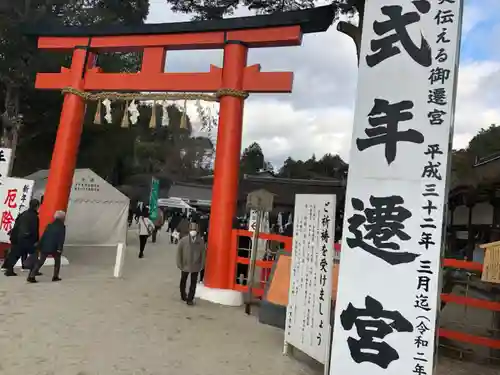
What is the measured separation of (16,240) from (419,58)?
838 cm

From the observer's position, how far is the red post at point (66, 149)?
1058 cm

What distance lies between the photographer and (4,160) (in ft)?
35.4

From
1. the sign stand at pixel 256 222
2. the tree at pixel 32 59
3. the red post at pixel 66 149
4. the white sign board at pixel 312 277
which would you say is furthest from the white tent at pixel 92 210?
the white sign board at pixel 312 277

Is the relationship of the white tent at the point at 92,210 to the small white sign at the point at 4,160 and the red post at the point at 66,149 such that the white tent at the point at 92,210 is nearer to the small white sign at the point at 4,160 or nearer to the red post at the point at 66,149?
the small white sign at the point at 4,160

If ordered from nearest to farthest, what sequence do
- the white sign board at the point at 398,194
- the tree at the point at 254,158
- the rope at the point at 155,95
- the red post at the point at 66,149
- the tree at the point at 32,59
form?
the white sign board at the point at 398,194, the rope at the point at 155,95, the red post at the point at 66,149, the tree at the point at 32,59, the tree at the point at 254,158

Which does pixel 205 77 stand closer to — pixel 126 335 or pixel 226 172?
pixel 226 172

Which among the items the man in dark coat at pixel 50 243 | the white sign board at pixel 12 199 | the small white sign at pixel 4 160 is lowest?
the man in dark coat at pixel 50 243

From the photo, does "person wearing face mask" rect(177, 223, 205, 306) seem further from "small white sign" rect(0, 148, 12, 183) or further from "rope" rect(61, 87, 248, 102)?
"small white sign" rect(0, 148, 12, 183)

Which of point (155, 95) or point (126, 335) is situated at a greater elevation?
point (155, 95)

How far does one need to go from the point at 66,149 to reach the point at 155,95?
255cm

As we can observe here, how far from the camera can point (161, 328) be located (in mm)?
6281

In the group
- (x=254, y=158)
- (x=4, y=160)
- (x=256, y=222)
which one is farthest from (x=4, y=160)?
(x=254, y=158)

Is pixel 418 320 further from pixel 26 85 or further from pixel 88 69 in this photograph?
pixel 26 85

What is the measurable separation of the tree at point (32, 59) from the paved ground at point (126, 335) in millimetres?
9504
